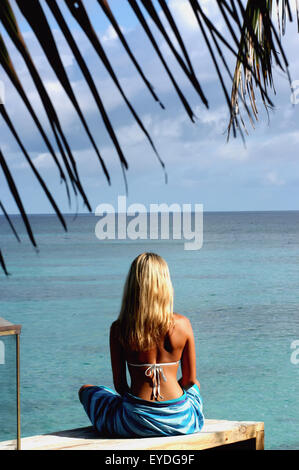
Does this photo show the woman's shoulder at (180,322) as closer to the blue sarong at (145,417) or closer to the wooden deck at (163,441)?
the blue sarong at (145,417)

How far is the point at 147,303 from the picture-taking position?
266 centimetres

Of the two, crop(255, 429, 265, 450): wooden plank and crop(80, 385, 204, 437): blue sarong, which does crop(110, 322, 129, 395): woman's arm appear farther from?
crop(255, 429, 265, 450): wooden plank

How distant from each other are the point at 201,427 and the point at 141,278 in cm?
78

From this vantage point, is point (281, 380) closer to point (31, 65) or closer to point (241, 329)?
point (241, 329)

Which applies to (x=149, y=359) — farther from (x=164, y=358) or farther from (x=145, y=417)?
(x=145, y=417)

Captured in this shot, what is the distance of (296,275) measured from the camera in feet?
82.5

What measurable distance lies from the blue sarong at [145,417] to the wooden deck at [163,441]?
1.9 inches

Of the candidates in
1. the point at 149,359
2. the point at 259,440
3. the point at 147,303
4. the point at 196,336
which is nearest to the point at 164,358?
the point at 149,359

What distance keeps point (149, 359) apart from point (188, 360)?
0.20 meters

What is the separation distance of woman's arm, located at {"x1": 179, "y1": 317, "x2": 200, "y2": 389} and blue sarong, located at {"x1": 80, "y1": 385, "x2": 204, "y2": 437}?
83mm

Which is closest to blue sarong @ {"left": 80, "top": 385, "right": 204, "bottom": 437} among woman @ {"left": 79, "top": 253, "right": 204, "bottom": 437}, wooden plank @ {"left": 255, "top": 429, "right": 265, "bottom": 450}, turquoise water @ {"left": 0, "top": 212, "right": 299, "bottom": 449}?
woman @ {"left": 79, "top": 253, "right": 204, "bottom": 437}

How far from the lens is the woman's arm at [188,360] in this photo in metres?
2.80

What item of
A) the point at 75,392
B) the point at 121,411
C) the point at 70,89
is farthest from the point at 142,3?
the point at 75,392

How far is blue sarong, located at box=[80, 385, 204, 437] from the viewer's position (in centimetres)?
273
